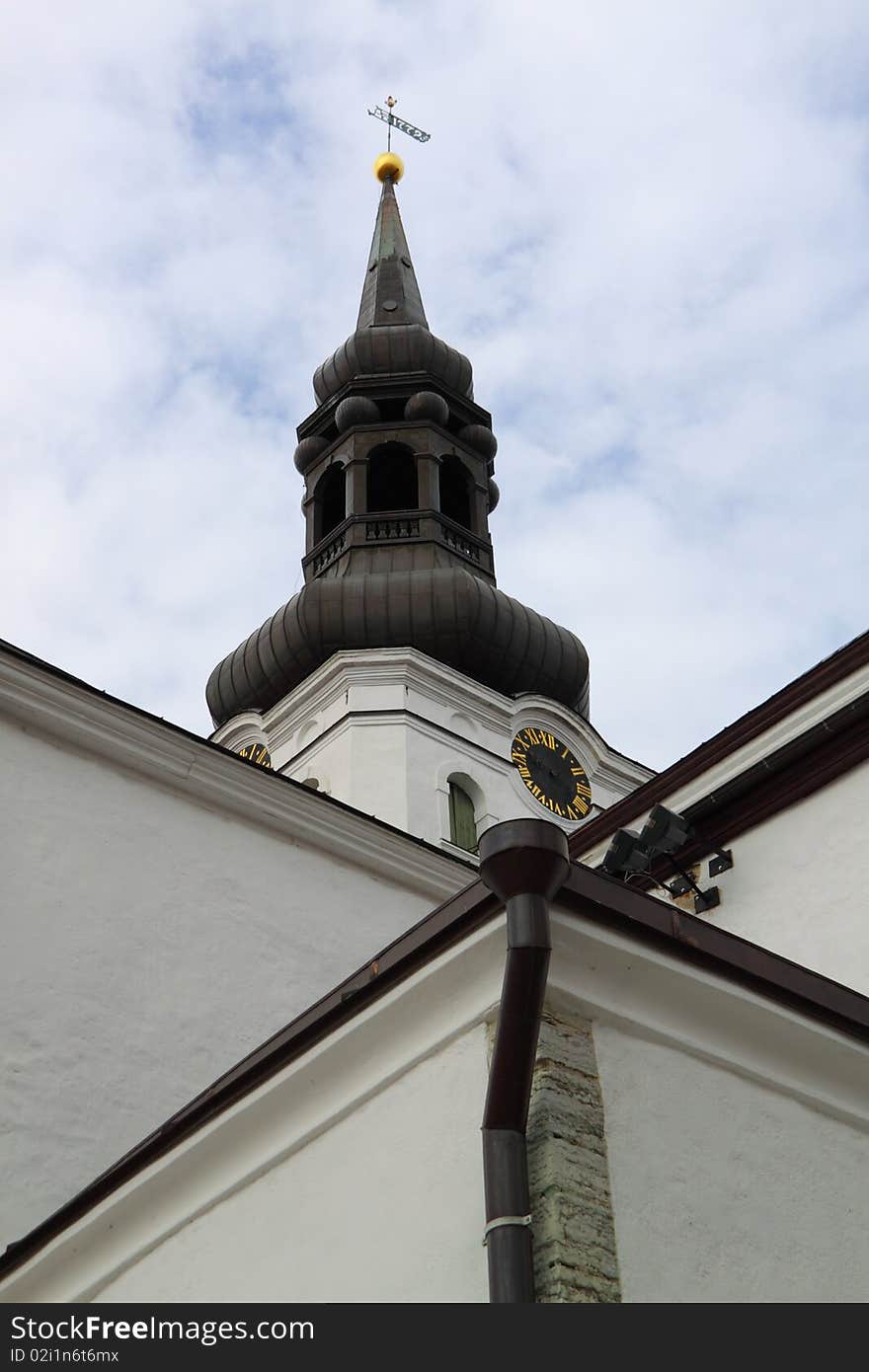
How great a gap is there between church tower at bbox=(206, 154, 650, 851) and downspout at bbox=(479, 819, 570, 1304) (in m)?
17.6

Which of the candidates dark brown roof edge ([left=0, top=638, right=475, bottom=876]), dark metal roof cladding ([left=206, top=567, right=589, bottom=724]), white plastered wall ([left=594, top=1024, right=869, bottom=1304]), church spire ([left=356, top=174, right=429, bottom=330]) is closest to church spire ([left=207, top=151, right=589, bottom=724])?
dark metal roof cladding ([left=206, top=567, right=589, bottom=724])

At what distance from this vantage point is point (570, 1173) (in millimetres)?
5238

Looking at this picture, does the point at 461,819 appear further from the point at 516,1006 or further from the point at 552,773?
the point at 516,1006

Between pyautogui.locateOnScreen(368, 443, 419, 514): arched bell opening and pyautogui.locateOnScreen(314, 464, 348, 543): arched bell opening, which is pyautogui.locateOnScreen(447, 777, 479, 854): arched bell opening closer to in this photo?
pyautogui.locateOnScreen(368, 443, 419, 514): arched bell opening

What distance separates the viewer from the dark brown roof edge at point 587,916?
5.71 metres

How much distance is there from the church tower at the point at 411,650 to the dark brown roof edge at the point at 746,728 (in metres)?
12.0

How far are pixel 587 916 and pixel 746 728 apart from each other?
15.6 feet

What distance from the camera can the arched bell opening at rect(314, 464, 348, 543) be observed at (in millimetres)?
29094

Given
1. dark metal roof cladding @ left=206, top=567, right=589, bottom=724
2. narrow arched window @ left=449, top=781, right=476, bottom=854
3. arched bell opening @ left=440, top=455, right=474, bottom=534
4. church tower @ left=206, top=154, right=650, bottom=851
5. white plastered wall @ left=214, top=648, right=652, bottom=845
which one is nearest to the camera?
white plastered wall @ left=214, top=648, right=652, bottom=845

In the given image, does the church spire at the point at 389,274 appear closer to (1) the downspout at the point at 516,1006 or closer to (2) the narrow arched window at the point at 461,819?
(2) the narrow arched window at the point at 461,819

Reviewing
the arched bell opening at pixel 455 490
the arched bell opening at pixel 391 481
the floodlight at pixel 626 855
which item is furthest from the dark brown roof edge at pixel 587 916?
the arched bell opening at pixel 391 481

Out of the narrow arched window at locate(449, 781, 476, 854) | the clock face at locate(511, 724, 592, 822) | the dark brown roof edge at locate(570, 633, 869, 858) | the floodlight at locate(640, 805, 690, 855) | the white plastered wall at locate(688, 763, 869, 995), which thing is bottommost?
the white plastered wall at locate(688, 763, 869, 995)
